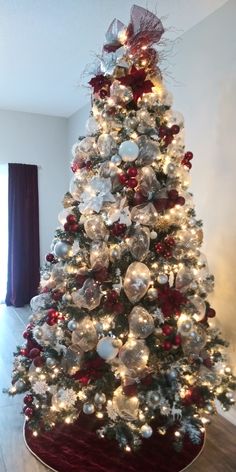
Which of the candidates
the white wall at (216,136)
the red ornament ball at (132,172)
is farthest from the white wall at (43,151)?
the red ornament ball at (132,172)

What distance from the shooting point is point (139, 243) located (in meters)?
1.70

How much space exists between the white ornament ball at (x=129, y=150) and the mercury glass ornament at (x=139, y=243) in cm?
36

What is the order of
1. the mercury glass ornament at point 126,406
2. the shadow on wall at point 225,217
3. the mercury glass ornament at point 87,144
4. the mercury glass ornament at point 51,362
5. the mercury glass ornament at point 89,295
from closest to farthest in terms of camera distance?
the mercury glass ornament at point 126,406 < the mercury glass ornament at point 89,295 < the mercury glass ornament at point 51,362 < the mercury glass ornament at point 87,144 < the shadow on wall at point 225,217

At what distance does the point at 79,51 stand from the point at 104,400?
8.71 ft

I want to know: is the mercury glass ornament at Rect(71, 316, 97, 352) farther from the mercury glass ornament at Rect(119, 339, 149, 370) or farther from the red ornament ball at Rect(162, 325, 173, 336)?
the red ornament ball at Rect(162, 325, 173, 336)

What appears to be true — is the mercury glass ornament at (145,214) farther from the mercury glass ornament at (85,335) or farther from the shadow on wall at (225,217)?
the shadow on wall at (225,217)

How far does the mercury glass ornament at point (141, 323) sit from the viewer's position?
1.66 m

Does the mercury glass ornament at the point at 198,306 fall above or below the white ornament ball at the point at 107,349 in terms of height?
above

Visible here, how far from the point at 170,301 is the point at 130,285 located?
0.22m

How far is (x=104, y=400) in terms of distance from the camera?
66.8 inches

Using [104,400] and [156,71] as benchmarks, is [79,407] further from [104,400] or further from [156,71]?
[156,71]

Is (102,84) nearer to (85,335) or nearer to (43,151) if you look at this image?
(85,335)

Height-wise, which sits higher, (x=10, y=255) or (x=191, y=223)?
(x=191, y=223)

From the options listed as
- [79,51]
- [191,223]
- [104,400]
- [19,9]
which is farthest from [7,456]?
[79,51]
